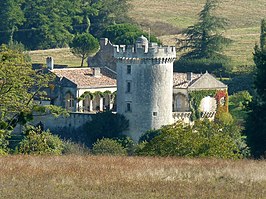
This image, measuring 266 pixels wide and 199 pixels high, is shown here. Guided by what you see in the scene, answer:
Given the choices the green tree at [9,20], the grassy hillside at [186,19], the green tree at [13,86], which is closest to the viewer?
the green tree at [13,86]

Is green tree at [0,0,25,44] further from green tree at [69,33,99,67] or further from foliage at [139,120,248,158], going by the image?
foliage at [139,120,248,158]

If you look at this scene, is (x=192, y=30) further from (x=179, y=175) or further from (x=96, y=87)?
(x=179, y=175)

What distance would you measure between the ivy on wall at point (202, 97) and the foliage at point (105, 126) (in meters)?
5.49

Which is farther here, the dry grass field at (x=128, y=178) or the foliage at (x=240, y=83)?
the foliage at (x=240, y=83)

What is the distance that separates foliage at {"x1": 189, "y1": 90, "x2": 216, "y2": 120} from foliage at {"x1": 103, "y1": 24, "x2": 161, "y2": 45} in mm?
16196

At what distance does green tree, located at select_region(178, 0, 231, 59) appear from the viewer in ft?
285

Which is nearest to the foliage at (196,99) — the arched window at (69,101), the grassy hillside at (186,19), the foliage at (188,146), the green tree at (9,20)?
the arched window at (69,101)

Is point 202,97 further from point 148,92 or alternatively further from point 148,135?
point 148,135

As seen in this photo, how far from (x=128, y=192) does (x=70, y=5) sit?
79038 mm

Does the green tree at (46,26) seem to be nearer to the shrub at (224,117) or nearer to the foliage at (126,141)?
the shrub at (224,117)

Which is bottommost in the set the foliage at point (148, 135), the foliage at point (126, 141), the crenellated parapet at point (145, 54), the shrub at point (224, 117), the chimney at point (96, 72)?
the foliage at point (126, 141)

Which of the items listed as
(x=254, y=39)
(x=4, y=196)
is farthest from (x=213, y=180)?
(x=254, y=39)

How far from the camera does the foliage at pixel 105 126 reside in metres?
61.1

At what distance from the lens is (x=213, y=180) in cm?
2714
